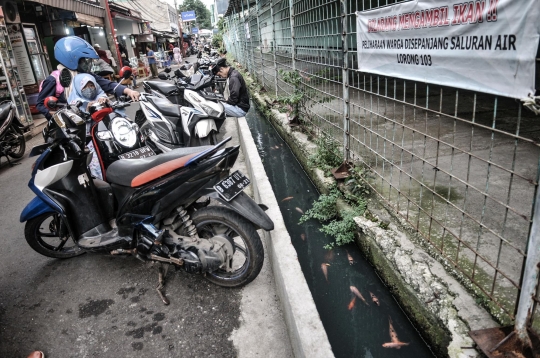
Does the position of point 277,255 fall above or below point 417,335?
above

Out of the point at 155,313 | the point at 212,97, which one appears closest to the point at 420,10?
the point at 155,313

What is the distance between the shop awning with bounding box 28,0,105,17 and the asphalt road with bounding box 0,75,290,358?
31.2ft

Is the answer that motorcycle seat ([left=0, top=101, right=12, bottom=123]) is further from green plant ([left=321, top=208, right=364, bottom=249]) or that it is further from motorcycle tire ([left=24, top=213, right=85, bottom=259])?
green plant ([left=321, top=208, right=364, bottom=249])

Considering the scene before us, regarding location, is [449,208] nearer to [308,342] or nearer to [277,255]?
[277,255]

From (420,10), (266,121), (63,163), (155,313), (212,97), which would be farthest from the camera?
(266,121)

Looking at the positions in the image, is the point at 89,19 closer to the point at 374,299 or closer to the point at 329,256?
the point at 329,256

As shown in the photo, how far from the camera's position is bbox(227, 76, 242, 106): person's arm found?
20.7 ft

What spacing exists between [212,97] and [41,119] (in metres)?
7.24

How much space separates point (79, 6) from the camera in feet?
42.2

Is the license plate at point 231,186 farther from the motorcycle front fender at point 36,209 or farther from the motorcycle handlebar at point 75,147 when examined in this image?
the motorcycle front fender at point 36,209

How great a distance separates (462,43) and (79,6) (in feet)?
46.7

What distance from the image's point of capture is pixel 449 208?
10.1 feet

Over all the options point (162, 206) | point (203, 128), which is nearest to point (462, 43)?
point (162, 206)

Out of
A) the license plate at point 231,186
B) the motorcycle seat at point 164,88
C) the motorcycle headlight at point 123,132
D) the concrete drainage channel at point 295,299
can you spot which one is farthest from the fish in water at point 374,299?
the motorcycle seat at point 164,88
